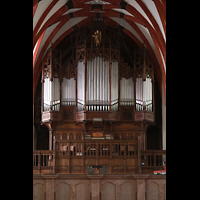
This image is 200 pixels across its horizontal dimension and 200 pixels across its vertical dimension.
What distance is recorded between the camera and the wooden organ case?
601 inches

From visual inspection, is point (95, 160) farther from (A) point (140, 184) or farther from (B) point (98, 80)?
(B) point (98, 80)

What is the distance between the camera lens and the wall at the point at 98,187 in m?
9.20

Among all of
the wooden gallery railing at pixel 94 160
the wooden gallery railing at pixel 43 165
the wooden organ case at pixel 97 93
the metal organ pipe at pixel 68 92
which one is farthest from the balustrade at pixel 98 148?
the metal organ pipe at pixel 68 92

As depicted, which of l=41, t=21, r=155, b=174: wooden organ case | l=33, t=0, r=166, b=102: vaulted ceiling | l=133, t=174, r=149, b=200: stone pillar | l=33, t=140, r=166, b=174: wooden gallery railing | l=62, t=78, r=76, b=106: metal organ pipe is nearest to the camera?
l=133, t=174, r=149, b=200: stone pillar

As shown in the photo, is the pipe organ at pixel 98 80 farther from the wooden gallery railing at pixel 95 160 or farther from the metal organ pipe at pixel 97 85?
the wooden gallery railing at pixel 95 160

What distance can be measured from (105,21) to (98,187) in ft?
32.2

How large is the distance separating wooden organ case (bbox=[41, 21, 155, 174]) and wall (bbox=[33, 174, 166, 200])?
5571mm

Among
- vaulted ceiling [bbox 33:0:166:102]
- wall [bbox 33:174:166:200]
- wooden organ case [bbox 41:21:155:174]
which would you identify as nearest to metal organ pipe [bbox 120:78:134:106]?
wooden organ case [bbox 41:21:155:174]

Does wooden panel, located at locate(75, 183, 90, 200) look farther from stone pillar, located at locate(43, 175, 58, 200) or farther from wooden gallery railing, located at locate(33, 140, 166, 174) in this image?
wooden gallery railing, located at locate(33, 140, 166, 174)

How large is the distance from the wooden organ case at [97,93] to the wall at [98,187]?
557 centimetres

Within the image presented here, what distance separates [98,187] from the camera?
9219 millimetres
